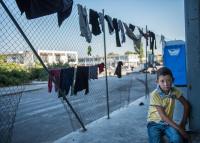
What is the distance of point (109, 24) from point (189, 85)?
4.53 metres

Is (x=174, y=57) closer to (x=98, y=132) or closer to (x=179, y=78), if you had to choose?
(x=179, y=78)

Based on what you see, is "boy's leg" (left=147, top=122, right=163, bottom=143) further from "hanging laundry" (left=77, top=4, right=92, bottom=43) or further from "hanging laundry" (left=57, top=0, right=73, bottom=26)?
"hanging laundry" (left=77, top=4, right=92, bottom=43)

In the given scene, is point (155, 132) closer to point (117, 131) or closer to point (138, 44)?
point (117, 131)

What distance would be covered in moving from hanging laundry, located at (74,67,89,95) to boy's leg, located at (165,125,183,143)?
3.64 m

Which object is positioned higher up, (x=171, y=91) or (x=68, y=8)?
(x=68, y=8)

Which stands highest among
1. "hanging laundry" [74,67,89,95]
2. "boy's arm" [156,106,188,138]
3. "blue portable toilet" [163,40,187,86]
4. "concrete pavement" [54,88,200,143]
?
"blue portable toilet" [163,40,187,86]

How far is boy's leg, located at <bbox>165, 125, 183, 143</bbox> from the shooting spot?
353 centimetres

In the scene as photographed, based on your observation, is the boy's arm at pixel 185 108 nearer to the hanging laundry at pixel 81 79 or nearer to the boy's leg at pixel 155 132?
the boy's leg at pixel 155 132

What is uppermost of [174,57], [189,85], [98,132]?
[174,57]

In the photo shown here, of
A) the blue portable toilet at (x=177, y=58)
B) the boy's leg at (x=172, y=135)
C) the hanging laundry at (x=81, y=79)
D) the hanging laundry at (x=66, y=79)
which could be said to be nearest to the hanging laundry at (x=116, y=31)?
the hanging laundry at (x=81, y=79)

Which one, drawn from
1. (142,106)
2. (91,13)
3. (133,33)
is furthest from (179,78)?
(133,33)

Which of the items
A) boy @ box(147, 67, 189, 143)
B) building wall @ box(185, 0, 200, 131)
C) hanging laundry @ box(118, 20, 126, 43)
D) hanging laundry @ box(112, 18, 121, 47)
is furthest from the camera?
hanging laundry @ box(118, 20, 126, 43)

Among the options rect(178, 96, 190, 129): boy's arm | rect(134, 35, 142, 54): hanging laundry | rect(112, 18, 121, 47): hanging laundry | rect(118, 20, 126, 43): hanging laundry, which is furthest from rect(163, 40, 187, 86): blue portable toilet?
rect(134, 35, 142, 54): hanging laundry

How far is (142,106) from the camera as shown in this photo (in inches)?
388
